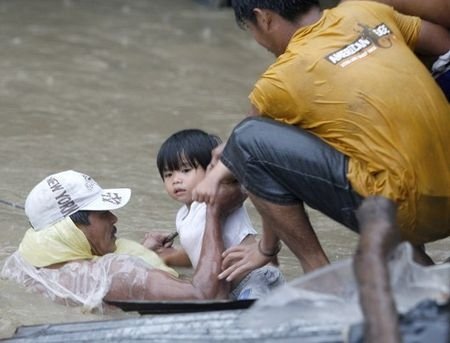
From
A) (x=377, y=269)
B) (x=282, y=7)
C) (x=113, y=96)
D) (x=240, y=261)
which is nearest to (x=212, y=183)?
(x=240, y=261)

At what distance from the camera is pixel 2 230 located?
19.5ft

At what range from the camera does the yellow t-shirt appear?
14.9ft

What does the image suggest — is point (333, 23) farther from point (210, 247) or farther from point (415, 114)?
point (210, 247)

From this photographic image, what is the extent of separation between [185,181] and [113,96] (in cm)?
355

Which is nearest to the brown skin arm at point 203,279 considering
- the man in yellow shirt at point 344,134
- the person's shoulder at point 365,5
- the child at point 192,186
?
the child at point 192,186

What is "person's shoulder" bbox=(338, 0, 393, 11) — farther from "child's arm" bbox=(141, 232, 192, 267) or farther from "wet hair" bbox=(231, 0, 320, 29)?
"child's arm" bbox=(141, 232, 192, 267)

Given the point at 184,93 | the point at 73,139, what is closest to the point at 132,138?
the point at 73,139

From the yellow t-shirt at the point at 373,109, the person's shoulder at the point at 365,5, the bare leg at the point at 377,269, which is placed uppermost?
the bare leg at the point at 377,269

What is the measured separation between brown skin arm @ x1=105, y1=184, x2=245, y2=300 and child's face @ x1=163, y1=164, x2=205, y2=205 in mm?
233

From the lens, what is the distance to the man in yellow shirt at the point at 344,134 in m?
4.54

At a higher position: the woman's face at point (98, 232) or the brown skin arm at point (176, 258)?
the woman's face at point (98, 232)

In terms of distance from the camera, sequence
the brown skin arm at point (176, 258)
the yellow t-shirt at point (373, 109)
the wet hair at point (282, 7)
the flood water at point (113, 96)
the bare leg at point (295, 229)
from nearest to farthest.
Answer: the yellow t-shirt at point (373, 109), the bare leg at point (295, 229), the wet hair at point (282, 7), the brown skin arm at point (176, 258), the flood water at point (113, 96)

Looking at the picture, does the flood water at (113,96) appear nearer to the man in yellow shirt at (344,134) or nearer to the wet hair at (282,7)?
the man in yellow shirt at (344,134)

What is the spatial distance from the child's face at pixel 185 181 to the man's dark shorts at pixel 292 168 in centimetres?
62
